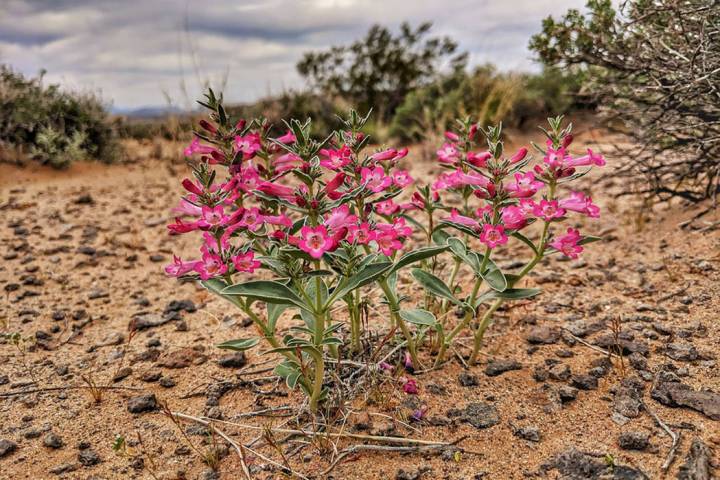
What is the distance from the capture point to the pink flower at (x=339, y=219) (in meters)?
1.86

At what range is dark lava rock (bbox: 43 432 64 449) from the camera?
232 centimetres

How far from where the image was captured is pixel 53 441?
2330 mm

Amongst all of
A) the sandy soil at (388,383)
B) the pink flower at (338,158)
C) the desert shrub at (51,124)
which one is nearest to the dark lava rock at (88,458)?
the sandy soil at (388,383)

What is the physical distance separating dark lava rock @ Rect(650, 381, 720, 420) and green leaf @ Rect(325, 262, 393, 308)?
52.5 inches

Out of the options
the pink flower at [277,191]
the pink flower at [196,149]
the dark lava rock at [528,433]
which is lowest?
the dark lava rock at [528,433]

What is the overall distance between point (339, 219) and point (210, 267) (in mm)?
488

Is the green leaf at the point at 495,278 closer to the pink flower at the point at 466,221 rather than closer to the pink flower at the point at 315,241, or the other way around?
the pink flower at the point at 466,221

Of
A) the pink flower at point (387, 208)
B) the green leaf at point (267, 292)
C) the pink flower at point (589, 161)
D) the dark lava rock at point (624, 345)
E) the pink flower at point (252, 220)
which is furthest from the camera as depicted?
the dark lava rock at point (624, 345)

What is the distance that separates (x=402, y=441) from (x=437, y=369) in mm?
545

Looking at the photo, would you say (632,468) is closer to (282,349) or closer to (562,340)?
(562,340)

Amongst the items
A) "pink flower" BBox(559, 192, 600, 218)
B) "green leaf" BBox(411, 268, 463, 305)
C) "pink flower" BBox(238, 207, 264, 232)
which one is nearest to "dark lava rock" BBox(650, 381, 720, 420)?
"pink flower" BBox(559, 192, 600, 218)

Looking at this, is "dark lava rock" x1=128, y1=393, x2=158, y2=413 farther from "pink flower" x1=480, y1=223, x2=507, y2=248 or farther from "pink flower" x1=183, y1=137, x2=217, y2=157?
"pink flower" x1=480, y1=223, x2=507, y2=248

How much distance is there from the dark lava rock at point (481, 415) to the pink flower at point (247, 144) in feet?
4.44

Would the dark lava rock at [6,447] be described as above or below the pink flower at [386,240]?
below
